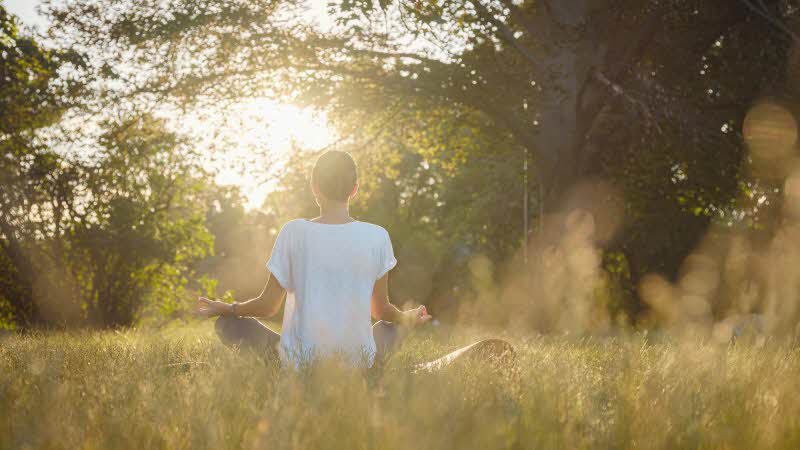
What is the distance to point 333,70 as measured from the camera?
14.3 metres

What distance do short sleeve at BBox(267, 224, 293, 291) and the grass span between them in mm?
653

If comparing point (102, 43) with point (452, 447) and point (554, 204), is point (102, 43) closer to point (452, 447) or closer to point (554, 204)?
point (554, 204)

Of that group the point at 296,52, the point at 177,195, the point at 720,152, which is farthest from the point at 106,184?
the point at 720,152

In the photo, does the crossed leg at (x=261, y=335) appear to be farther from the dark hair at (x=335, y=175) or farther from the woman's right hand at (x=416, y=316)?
the dark hair at (x=335, y=175)

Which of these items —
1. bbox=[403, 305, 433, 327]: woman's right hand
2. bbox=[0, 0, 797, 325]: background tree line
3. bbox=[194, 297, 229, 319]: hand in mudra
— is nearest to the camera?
bbox=[403, 305, 433, 327]: woman's right hand

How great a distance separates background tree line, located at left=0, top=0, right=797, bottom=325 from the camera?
517 inches

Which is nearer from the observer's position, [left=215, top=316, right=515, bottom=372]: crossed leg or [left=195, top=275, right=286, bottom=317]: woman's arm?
[left=195, top=275, right=286, bottom=317]: woman's arm

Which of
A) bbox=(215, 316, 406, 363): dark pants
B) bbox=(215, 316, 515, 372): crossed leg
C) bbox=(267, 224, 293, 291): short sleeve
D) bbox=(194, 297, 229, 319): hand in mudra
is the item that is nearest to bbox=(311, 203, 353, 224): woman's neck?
bbox=(267, 224, 293, 291): short sleeve

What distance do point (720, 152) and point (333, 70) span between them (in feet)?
24.5

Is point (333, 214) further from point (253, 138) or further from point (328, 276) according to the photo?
point (253, 138)

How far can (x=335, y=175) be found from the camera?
474 cm

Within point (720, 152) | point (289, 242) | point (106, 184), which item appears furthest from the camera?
point (106, 184)

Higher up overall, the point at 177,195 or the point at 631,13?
the point at 631,13

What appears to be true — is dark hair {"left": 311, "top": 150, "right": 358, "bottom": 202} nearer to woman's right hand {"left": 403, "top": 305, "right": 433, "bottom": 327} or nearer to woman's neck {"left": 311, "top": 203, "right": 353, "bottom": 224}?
woman's neck {"left": 311, "top": 203, "right": 353, "bottom": 224}
